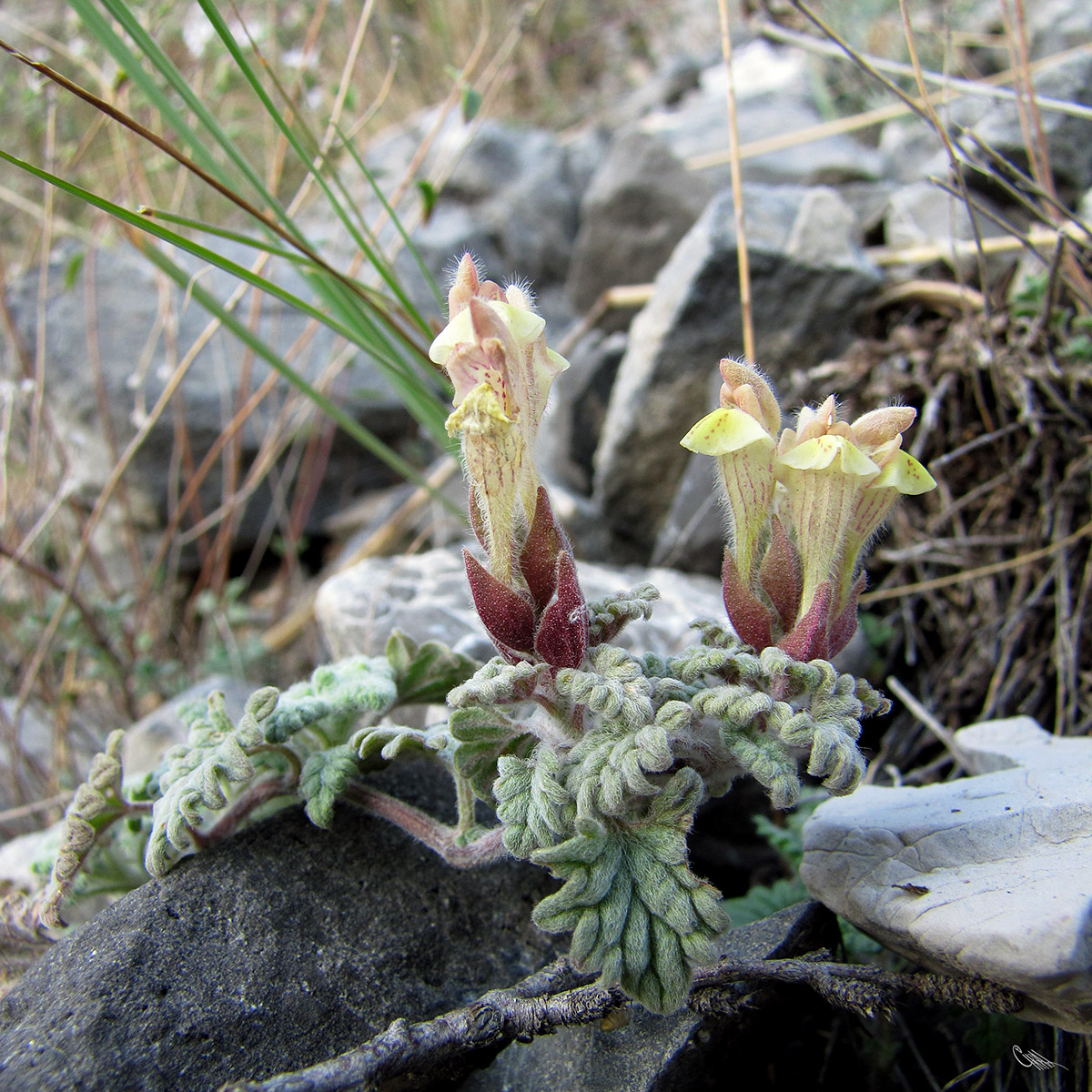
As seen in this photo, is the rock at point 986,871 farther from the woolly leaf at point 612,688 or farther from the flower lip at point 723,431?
the flower lip at point 723,431

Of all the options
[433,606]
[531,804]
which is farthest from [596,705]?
[433,606]

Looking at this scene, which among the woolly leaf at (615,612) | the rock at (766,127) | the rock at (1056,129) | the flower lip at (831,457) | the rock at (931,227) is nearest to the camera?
the flower lip at (831,457)

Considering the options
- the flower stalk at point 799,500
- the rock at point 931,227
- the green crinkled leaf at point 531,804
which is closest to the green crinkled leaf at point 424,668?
the green crinkled leaf at point 531,804

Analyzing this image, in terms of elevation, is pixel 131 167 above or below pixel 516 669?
above

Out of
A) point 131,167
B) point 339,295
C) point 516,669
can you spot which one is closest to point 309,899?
point 516,669

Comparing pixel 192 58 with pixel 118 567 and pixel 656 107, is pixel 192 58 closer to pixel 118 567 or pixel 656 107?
pixel 118 567

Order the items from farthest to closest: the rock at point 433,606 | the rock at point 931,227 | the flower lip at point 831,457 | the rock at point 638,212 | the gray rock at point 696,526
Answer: the rock at point 638,212, the rock at point 931,227, the gray rock at point 696,526, the rock at point 433,606, the flower lip at point 831,457
